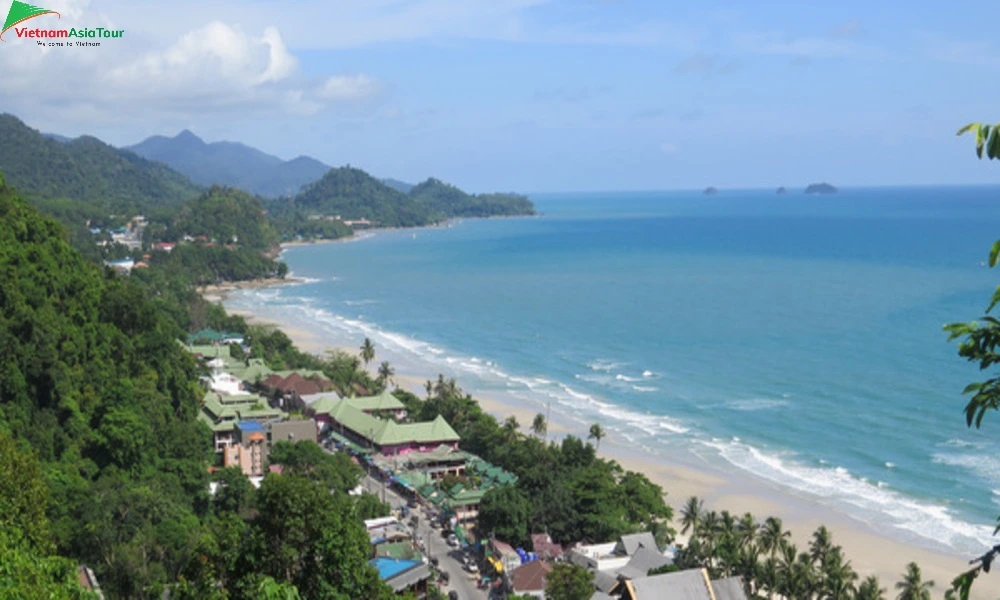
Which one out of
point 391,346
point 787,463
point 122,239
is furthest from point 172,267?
point 787,463

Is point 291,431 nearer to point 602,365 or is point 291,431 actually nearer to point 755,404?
point 755,404

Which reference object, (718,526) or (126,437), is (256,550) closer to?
(718,526)

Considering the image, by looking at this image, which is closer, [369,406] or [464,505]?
[464,505]

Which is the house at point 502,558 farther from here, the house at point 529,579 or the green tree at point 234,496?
the green tree at point 234,496

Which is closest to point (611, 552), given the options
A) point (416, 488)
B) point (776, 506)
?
point (776, 506)

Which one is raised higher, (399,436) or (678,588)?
(678,588)

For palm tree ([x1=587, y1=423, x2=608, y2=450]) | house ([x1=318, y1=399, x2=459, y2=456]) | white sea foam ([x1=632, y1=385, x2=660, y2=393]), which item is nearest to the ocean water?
white sea foam ([x1=632, y1=385, x2=660, y2=393])

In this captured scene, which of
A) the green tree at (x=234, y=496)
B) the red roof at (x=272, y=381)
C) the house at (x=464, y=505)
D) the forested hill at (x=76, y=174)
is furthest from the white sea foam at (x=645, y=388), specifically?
the forested hill at (x=76, y=174)

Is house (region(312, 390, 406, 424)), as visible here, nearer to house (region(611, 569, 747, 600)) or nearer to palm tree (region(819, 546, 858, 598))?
house (region(611, 569, 747, 600))
